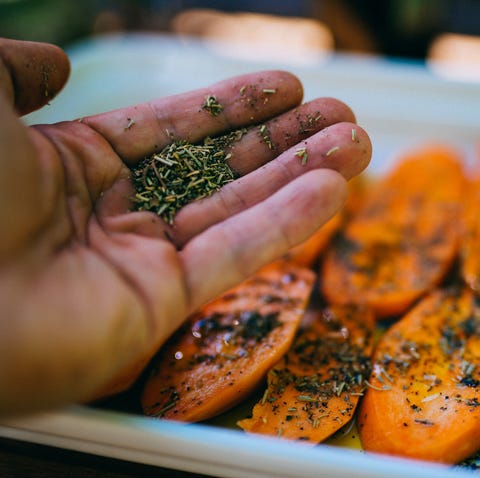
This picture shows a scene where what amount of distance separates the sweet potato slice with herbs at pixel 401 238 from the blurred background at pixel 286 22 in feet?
4.32

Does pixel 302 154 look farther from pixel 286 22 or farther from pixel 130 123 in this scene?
pixel 286 22

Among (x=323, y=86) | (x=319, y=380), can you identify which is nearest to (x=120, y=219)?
(x=319, y=380)

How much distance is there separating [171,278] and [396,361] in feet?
Result: 1.57

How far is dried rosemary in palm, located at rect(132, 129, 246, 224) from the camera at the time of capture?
88cm

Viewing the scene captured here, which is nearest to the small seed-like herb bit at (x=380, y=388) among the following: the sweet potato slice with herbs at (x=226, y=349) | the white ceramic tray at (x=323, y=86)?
the sweet potato slice with herbs at (x=226, y=349)

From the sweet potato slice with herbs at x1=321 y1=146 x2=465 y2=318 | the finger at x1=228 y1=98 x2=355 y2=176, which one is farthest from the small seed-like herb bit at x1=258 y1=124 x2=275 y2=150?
the sweet potato slice with herbs at x1=321 y1=146 x2=465 y2=318

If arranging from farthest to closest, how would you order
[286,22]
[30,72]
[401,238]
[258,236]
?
[286,22] < [401,238] < [30,72] < [258,236]

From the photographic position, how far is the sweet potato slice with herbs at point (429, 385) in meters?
0.84

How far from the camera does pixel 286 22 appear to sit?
3.17 meters

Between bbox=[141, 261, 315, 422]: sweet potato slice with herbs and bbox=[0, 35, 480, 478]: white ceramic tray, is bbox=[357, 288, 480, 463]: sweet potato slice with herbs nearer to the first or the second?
bbox=[141, 261, 315, 422]: sweet potato slice with herbs

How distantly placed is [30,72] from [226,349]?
22.1 inches

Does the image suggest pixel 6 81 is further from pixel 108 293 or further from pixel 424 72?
pixel 424 72

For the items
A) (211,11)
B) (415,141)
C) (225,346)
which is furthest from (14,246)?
(211,11)

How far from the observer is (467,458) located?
86 cm
